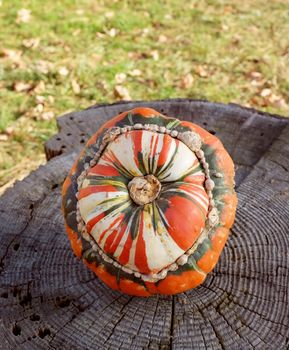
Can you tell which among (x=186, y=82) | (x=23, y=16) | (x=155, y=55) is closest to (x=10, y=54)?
(x=23, y=16)

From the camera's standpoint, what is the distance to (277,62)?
465cm

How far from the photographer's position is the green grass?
13.7 feet

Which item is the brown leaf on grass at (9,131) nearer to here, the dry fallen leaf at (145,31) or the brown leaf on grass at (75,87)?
the brown leaf on grass at (75,87)

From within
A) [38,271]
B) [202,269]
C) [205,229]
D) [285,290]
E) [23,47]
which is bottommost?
[23,47]

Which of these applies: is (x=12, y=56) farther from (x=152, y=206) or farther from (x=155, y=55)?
(x=152, y=206)

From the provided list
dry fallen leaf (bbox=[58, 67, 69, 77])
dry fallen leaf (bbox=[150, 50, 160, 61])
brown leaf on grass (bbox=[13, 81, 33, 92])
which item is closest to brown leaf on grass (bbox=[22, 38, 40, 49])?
dry fallen leaf (bbox=[58, 67, 69, 77])

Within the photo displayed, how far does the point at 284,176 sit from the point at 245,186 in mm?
184

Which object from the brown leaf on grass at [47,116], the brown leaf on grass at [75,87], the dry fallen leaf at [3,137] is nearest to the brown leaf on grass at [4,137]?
the dry fallen leaf at [3,137]

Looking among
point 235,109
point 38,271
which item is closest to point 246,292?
point 38,271

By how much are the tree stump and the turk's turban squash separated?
14 centimetres

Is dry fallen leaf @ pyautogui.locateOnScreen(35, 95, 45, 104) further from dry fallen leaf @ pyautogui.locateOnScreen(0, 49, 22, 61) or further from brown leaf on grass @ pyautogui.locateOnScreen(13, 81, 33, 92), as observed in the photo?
dry fallen leaf @ pyautogui.locateOnScreen(0, 49, 22, 61)

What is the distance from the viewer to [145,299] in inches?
72.4

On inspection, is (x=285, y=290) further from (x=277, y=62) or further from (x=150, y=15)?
(x=150, y=15)

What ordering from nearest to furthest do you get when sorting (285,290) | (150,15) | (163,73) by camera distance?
(285,290) < (163,73) < (150,15)
